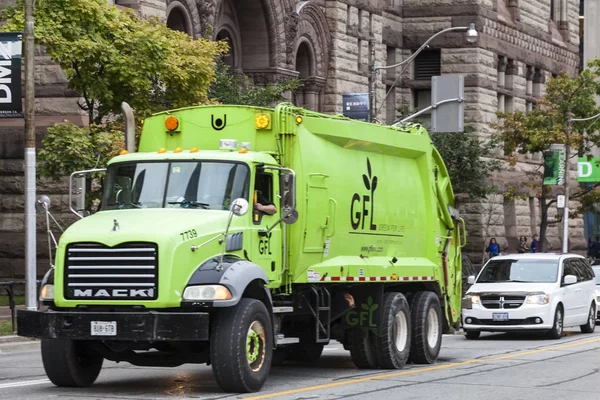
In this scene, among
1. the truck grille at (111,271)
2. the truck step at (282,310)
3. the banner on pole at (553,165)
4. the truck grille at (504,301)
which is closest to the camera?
the truck grille at (111,271)

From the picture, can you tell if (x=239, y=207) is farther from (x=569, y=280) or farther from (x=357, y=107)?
(x=357, y=107)

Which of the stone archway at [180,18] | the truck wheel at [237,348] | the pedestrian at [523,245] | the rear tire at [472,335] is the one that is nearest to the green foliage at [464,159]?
the pedestrian at [523,245]

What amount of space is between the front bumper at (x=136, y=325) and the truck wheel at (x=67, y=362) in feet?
2.40

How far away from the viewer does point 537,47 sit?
6297 centimetres

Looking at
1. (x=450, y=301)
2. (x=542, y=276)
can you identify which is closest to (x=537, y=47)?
(x=542, y=276)

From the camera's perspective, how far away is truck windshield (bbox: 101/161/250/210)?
1513 cm

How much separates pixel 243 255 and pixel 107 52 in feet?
40.6

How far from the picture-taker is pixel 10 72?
24.1 metres

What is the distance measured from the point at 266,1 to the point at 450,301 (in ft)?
74.1

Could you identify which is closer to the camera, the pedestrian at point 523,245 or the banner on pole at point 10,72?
the banner on pole at point 10,72

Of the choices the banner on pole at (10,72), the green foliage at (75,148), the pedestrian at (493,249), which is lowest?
the pedestrian at (493,249)

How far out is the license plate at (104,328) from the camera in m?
13.9

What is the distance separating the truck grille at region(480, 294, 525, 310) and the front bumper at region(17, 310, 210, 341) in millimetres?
13482

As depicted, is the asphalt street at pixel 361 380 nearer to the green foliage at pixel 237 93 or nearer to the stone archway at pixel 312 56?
the green foliage at pixel 237 93
